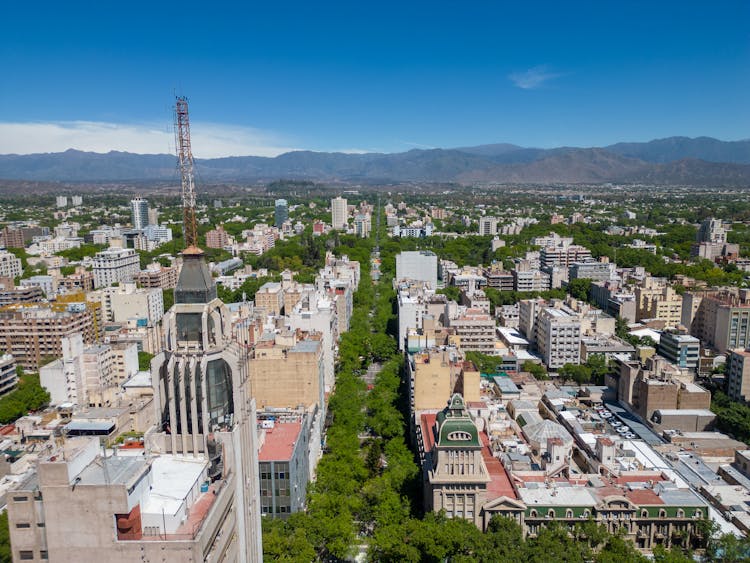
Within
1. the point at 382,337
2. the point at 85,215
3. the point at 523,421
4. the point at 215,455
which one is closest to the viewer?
the point at 215,455

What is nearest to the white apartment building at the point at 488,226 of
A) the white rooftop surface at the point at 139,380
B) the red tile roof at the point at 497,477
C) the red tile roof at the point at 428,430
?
the red tile roof at the point at 428,430

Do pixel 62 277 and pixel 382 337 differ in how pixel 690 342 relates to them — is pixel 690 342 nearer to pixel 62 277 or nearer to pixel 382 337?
pixel 382 337

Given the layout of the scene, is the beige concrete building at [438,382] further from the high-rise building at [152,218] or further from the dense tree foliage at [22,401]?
the high-rise building at [152,218]

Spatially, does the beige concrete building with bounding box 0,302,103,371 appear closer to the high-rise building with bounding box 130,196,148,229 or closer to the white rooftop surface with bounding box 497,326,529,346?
the white rooftop surface with bounding box 497,326,529,346

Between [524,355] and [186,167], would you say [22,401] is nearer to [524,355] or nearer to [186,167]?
[186,167]

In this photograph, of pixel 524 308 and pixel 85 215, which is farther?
pixel 85 215

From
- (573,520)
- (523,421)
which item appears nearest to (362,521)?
(573,520)

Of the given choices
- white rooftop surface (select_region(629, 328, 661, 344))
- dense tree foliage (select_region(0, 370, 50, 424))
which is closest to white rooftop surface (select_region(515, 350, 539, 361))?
white rooftop surface (select_region(629, 328, 661, 344))
